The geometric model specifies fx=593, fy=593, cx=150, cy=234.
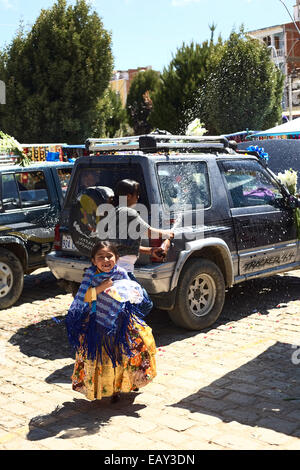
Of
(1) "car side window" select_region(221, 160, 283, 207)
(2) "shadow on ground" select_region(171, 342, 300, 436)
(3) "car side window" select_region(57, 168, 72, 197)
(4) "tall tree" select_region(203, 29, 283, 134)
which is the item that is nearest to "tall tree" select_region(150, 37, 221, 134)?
(4) "tall tree" select_region(203, 29, 283, 134)

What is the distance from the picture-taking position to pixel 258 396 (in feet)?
15.7

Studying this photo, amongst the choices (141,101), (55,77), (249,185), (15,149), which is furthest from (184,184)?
(141,101)

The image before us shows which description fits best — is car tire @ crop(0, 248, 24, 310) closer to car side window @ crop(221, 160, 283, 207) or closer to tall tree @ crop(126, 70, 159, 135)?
car side window @ crop(221, 160, 283, 207)

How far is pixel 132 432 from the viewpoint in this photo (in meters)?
4.18

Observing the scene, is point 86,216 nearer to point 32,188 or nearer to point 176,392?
point 176,392

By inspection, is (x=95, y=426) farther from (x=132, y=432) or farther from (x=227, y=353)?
(x=227, y=353)

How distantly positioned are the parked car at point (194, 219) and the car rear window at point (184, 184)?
0.4 inches

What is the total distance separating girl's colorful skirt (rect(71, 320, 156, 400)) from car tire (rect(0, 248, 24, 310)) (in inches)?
138

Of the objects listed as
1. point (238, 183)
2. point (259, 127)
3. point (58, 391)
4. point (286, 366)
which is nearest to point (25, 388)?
point (58, 391)

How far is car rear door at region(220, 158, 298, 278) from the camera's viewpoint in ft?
23.2

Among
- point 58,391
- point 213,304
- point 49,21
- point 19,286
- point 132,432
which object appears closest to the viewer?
point 132,432

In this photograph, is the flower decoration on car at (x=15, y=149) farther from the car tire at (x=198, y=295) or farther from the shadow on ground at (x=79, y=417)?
the shadow on ground at (x=79, y=417)

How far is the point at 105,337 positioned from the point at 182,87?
2974cm
